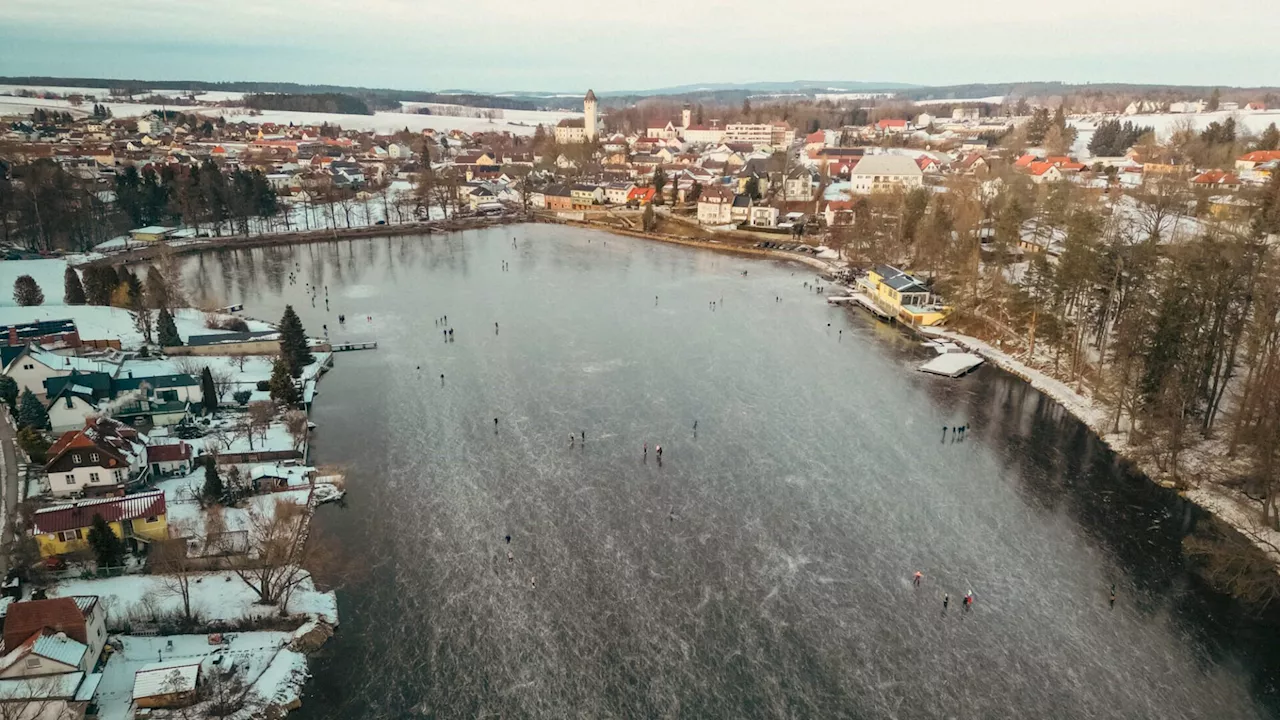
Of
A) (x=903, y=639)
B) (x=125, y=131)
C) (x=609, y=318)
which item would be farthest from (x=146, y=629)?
(x=125, y=131)

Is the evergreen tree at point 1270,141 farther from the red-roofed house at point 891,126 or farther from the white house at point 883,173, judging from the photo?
the red-roofed house at point 891,126

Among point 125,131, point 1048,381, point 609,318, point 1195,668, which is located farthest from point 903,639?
point 125,131

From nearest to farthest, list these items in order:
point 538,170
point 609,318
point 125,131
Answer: point 609,318 → point 538,170 → point 125,131

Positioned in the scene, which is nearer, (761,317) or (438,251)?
(761,317)

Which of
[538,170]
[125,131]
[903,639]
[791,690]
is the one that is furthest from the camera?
[125,131]

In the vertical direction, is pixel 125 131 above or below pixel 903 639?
above

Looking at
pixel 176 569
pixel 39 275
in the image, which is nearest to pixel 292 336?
pixel 176 569

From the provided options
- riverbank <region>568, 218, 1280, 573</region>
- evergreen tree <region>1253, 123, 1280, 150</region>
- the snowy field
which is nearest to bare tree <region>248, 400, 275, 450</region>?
riverbank <region>568, 218, 1280, 573</region>

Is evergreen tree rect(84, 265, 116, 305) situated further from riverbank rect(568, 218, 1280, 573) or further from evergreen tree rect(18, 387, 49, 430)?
riverbank rect(568, 218, 1280, 573)

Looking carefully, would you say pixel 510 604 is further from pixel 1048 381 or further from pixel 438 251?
pixel 438 251
